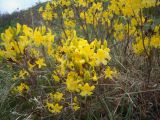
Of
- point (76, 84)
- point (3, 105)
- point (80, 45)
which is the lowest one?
point (3, 105)

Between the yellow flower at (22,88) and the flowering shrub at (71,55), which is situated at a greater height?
the flowering shrub at (71,55)

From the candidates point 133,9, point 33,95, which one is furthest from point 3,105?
point 133,9

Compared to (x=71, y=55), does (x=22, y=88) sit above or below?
below

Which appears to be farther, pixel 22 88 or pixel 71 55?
pixel 22 88

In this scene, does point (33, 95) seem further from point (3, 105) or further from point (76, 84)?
point (76, 84)

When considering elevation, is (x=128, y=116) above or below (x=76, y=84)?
below

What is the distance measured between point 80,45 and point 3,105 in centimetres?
159

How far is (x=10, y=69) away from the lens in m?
4.03

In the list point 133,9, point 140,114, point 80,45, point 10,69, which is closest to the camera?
point 80,45

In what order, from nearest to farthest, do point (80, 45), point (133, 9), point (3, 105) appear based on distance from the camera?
point (80, 45), point (133, 9), point (3, 105)

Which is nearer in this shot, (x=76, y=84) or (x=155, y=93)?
(x=76, y=84)

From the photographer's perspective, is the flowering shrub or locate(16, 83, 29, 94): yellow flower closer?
the flowering shrub

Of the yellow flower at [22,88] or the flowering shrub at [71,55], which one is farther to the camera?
the yellow flower at [22,88]

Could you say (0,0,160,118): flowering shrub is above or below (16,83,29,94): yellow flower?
above
